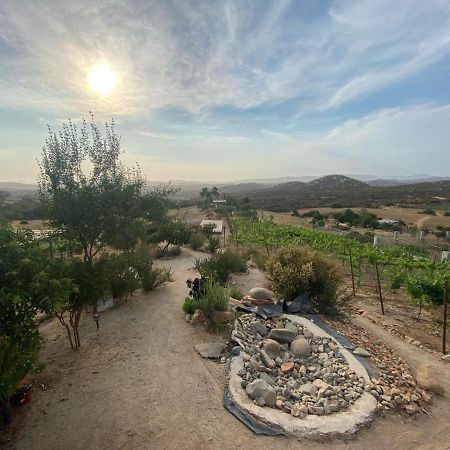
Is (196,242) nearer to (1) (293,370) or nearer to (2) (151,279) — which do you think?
(2) (151,279)

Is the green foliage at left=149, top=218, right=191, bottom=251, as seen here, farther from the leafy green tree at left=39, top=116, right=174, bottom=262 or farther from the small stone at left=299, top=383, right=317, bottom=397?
the small stone at left=299, top=383, right=317, bottom=397

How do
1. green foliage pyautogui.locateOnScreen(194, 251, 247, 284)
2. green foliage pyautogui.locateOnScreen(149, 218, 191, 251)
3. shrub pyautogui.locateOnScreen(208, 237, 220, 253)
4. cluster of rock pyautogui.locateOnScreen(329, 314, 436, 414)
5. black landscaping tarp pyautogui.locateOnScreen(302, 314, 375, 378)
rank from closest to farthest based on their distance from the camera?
cluster of rock pyautogui.locateOnScreen(329, 314, 436, 414)
black landscaping tarp pyautogui.locateOnScreen(302, 314, 375, 378)
green foliage pyautogui.locateOnScreen(194, 251, 247, 284)
green foliage pyautogui.locateOnScreen(149, 218, 191, 251)
shrub pyautogui.locateOnScreen(208, 237, 220, 253)

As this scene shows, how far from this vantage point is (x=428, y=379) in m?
6.86

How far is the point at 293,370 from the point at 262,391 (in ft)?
3.84

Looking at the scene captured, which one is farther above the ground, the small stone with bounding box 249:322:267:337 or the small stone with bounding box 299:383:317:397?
the small stone with bounding box 249:322:267:337

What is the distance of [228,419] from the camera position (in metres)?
5.52

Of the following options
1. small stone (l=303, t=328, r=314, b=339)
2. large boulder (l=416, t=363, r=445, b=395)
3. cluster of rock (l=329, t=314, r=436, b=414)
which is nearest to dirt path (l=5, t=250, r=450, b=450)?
cluster of rock (l=329, t=314, r=436, b=414)

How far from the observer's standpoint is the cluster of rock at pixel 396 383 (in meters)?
6.11

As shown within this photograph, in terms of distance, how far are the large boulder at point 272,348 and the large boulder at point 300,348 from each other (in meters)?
0.32

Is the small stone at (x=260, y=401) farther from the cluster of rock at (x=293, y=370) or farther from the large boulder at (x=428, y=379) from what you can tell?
the large boulder at (x=428, y=379)

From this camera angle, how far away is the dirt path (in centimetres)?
512

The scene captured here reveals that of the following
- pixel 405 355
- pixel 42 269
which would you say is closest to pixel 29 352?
pixel 42 269

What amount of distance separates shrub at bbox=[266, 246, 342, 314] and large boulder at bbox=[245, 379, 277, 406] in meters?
4.14

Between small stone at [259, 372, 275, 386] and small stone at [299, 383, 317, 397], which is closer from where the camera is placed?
small stone at [299, 383, 317, 397]
